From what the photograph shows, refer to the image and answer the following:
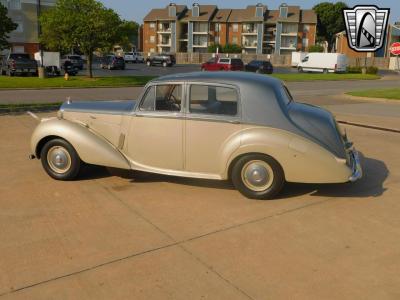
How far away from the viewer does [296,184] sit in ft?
19.8

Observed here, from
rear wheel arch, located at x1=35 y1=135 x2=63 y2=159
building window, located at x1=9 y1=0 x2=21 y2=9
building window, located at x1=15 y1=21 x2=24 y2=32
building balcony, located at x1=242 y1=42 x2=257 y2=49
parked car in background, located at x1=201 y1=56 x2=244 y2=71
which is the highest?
building window, located at x1=9 y1=0 x2=21 y2=9

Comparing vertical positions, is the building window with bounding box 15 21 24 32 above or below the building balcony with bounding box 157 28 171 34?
below

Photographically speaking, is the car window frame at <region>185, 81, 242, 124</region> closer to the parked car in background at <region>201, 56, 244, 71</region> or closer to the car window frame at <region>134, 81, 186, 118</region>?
the car window frame at <region>134, 81, 186, 118</region>

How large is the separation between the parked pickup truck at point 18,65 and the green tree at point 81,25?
573 centimetres

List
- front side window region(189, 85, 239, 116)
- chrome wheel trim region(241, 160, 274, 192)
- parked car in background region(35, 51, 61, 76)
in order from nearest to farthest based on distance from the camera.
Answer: chrome wheel trim region(241, 160, 274, 192) → front side window region(189, 85, 239, 116) → parked car in background region(35, 51, 61, 76)

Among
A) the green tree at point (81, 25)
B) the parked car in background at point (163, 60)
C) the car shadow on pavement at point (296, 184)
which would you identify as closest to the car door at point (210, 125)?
the car shadow on pavement at point (296, 184)

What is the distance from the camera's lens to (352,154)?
590cm

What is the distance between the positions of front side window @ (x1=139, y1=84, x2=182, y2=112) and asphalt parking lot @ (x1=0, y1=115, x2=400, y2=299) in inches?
44.0

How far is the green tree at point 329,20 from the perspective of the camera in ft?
297

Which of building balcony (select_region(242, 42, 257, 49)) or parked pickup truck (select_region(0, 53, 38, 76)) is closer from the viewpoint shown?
parked pickup truck (select_region(0, 53, 38, 76))

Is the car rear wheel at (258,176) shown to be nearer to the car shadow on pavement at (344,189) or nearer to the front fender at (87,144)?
the car shadow on pavement at (344,189)

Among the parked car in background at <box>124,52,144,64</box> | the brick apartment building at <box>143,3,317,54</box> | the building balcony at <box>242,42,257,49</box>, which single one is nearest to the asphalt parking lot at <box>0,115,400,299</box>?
the parked car in background at <box>124,52,144,64</box>

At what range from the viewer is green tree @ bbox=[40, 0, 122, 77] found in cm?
2217

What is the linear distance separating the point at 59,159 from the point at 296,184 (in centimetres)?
346
